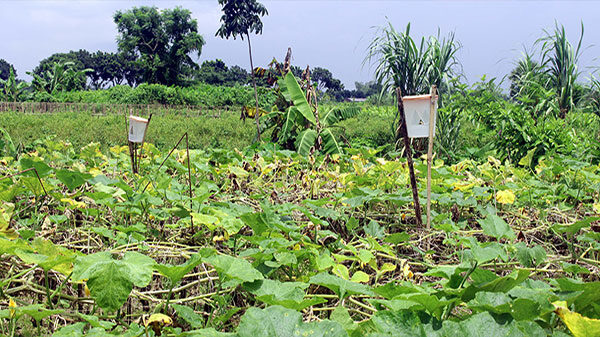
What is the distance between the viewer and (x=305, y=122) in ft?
20.7

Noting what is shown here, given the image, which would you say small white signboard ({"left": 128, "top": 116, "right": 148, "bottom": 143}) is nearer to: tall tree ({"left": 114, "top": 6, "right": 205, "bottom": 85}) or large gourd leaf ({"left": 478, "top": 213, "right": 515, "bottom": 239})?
large gourd leaf ({"left": 478, "top": 213, "right": 515, "bottom": 239})

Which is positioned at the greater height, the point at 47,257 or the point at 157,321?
the point at 47,257

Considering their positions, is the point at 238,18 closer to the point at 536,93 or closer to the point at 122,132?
the point at 122,132

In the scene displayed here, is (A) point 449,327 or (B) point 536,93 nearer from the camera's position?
(A) point 449,327

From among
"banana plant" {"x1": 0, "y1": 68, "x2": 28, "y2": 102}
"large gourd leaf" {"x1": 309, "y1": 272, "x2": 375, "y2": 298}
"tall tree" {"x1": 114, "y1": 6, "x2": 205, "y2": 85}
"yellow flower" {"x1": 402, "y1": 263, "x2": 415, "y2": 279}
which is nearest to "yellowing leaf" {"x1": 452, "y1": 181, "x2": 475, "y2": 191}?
"yellow flower" {"x1": 402, "y1": 263, "x2": 415, "y2": 279}

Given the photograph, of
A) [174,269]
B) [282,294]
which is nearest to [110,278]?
[174,269]

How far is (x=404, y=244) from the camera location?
1.76 m

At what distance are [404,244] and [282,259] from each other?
0.67m

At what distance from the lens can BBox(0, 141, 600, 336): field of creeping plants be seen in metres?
0.88

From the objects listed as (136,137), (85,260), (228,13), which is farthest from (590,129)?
(228,13)

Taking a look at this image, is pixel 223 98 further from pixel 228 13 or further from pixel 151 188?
pixel 151 188

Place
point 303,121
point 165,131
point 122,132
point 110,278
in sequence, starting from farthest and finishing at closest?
point 165,131 < point 122,132 < point 303,121 < point 110,278

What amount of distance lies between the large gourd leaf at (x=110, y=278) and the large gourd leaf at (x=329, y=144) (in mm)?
4571

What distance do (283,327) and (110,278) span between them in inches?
16.4
